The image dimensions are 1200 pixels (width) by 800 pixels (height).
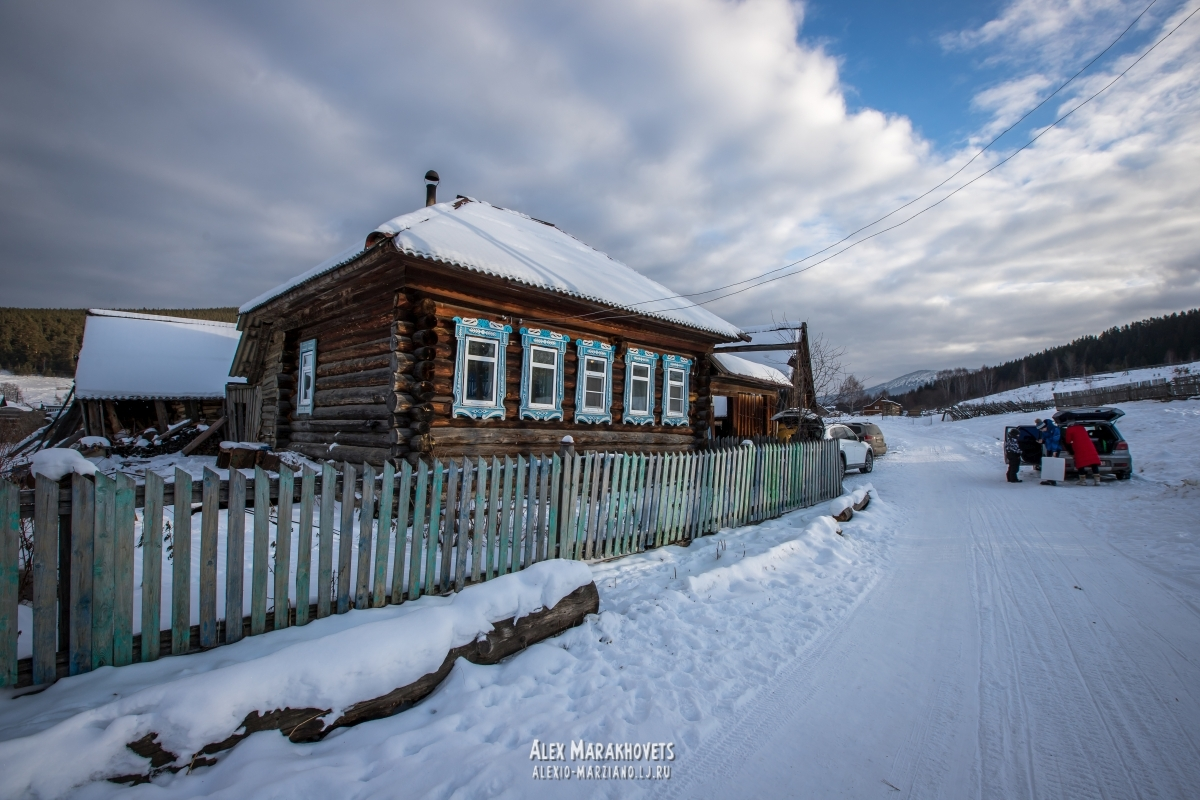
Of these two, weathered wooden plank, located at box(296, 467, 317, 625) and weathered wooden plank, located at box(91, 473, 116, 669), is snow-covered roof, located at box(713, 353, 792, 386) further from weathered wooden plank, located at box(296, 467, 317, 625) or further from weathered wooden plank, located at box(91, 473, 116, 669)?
weathered wooden plank, located at box(91, 473, 116, 669)

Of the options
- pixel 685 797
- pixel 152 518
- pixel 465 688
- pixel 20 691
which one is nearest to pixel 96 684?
pixel 20 691

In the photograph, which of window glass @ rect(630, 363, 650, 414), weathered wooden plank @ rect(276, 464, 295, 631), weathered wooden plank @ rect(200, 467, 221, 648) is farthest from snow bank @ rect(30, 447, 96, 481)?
window glass @ rect(630, 363, 650, 414)

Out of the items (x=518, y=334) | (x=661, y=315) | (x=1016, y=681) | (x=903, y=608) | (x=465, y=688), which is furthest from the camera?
(x=661, y=315)

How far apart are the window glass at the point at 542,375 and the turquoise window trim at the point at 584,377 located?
2.18 feet

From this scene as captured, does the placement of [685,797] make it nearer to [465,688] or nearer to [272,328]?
[465,688]

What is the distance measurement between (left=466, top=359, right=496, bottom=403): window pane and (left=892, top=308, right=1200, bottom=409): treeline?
317 ft

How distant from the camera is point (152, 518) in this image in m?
3.17

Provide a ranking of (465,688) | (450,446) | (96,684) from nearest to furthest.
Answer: (96,684)
(465,688)
(450,446)

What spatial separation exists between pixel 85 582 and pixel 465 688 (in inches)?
90.3

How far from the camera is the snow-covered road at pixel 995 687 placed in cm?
277

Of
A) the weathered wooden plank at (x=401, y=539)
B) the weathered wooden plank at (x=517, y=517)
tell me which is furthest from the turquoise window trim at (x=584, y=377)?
the weathered wooden plank at (x=401, y=539)

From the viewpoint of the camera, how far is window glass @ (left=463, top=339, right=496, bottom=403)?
9.89 metres

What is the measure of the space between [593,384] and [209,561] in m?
9.17

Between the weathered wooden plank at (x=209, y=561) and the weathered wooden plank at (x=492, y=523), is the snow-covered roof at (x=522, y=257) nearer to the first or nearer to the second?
the weathered wooden plank at (x=492, y=523)
